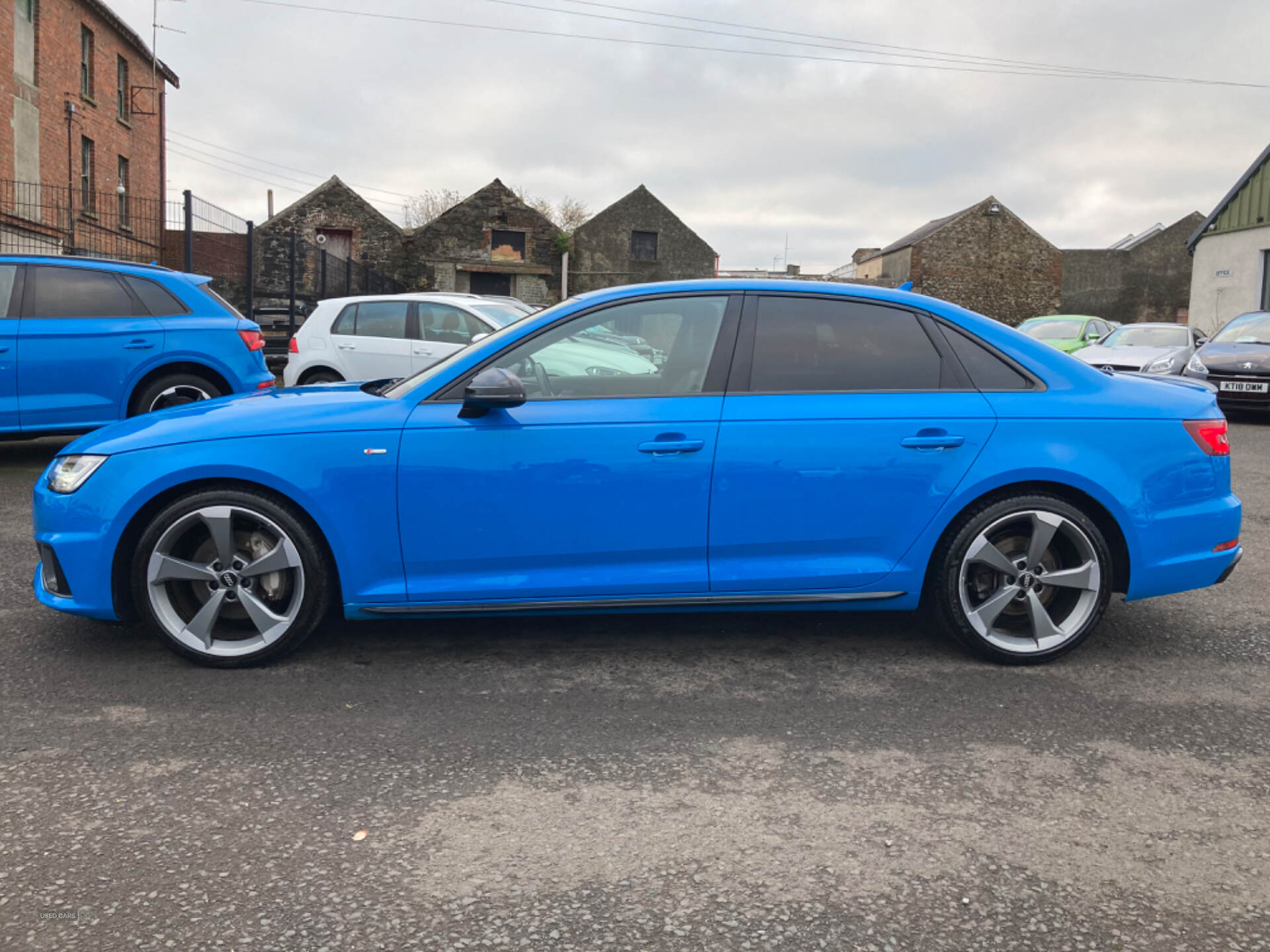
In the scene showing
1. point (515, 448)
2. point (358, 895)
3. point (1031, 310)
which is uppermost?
point (1031, 310)

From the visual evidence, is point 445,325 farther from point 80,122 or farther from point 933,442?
point 80,122

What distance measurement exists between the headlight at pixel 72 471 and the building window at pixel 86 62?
26.7 meters

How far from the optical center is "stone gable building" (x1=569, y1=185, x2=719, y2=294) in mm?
45750

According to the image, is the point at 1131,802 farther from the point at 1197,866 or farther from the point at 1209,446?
the point at 1209,446

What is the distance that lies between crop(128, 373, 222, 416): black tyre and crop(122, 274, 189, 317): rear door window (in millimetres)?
515

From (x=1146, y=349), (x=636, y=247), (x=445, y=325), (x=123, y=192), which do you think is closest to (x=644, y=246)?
(x=636, y=247)

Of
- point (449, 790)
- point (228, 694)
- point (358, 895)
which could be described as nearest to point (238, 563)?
point (228, 694)

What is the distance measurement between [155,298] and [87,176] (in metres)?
21.6

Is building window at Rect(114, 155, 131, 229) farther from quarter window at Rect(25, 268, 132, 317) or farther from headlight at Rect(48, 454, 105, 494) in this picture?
headlight at Rect(48, 454, 105, 494)

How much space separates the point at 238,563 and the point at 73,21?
1069 inches

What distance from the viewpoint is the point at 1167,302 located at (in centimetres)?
4966

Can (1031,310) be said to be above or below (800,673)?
above

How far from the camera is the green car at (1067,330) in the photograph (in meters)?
20.5

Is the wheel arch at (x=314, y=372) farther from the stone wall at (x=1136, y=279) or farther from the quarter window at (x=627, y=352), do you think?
the stone wall at (x=1136, y=279)
